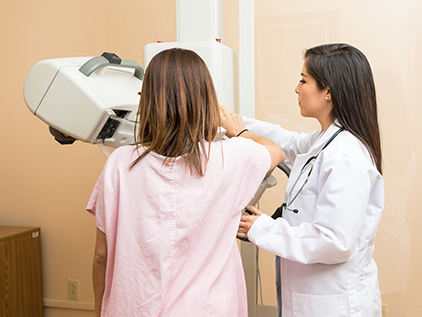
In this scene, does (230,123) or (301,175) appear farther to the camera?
(230,123)

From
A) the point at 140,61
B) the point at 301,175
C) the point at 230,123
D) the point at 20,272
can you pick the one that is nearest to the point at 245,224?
the point at 301,175

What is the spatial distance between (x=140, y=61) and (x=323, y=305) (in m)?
1.60

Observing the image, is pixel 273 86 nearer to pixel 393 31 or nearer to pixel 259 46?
pixel 259 46

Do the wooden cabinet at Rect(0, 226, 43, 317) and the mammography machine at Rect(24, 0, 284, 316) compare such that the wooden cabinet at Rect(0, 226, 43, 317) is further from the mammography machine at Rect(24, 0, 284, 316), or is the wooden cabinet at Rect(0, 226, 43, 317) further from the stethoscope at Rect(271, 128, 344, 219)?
the stethoscope at Rect(271, 128, 344, 219)

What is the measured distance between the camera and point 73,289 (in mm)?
2434

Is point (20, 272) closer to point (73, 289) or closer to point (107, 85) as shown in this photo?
point (73, 289)

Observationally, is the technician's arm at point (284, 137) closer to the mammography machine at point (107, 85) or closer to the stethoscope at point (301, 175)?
the mammography machine at point (107, 85)

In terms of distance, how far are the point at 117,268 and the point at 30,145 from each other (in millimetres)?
1748

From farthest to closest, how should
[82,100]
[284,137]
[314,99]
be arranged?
[284,137]
[314,99]
[82,100]

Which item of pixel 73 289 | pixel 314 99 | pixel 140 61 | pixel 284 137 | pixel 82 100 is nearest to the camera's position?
pixel 82 100

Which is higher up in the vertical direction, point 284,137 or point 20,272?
point 284,137

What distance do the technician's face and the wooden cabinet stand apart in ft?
5.83

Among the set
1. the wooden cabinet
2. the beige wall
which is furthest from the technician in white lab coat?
the wooden cabinet

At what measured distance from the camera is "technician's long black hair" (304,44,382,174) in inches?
42.5
